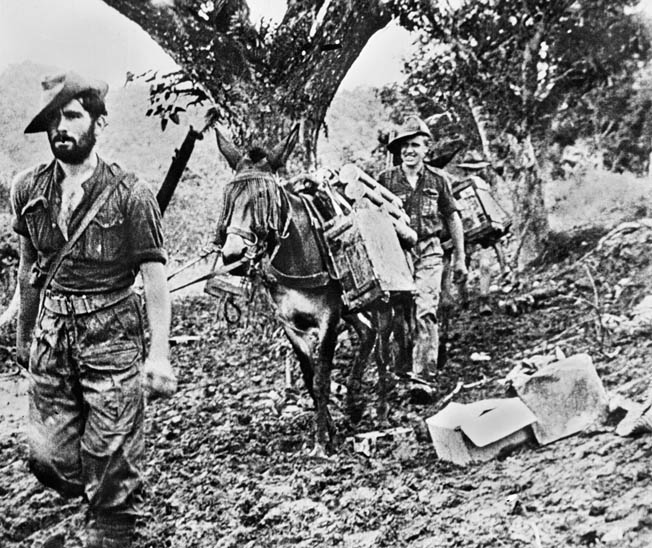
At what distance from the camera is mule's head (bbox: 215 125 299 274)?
3443 mm

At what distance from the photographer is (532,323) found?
385cm

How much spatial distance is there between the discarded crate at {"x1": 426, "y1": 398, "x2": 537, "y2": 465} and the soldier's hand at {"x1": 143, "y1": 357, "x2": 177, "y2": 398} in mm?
1040

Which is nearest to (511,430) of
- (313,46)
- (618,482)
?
(618,482)

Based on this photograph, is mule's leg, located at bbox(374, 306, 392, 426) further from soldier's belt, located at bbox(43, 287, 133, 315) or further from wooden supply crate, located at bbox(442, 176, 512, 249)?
soldier's belt, located at bbox(43, 287, 133, 315)

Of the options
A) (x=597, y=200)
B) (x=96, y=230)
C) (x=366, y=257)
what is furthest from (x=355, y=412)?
(x=597, y=200)

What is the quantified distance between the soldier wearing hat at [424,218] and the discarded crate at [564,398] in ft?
1.51

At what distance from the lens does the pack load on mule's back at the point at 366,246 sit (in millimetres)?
3631

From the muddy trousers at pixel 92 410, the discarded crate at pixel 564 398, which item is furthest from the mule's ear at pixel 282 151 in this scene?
the discarded crate at pixel 564 398

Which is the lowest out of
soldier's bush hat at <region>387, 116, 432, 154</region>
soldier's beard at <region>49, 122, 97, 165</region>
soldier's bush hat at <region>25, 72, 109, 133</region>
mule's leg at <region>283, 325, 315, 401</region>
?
mule's leg at <region>283, 325, 315, 401</region>

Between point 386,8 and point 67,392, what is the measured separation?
2.05 m

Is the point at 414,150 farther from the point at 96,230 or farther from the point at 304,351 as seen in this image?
the point at 96,230

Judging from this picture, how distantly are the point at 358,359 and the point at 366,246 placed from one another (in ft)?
1.57

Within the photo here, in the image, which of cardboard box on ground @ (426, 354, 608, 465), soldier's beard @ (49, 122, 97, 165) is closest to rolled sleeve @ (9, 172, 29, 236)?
soldier's beard @ (49, 122, 97, 165)

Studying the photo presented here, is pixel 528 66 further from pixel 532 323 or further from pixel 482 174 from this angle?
pixel 532 323
